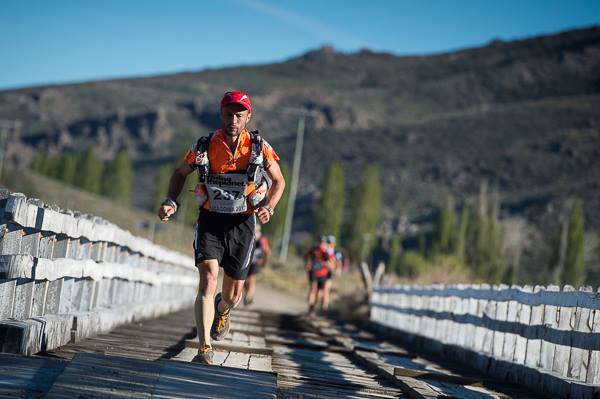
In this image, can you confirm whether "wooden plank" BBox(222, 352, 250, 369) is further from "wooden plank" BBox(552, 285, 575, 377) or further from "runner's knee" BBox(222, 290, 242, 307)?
"wooden plank" BBox(552, 285, 575, 377)

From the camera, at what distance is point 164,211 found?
8852mm

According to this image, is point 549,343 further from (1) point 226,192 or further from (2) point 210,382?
(2) point 210,382

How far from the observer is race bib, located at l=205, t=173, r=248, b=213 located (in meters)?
8.99

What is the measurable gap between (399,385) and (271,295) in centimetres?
4159

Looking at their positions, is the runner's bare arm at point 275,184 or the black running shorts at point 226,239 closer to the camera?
the black running shorts at point 226,239

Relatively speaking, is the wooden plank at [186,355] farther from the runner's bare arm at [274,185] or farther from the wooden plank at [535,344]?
the wooden plank at [535,344]

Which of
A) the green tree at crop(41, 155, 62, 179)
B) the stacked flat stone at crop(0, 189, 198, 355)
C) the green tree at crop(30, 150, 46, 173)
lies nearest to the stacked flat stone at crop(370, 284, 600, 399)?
the stacked flat stone at crop(0, 189, 198, 355)

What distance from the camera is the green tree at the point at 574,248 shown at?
103000 millimetres

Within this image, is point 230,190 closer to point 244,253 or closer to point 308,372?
point 244,253

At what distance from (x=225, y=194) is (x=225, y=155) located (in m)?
0.32

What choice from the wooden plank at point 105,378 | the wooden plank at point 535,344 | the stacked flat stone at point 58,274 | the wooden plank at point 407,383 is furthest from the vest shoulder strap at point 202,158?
the wooden plank at point 535,344

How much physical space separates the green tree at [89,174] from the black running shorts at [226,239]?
523 feet

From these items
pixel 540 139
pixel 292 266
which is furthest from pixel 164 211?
pixel 540 139

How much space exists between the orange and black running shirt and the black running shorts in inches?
6.5
